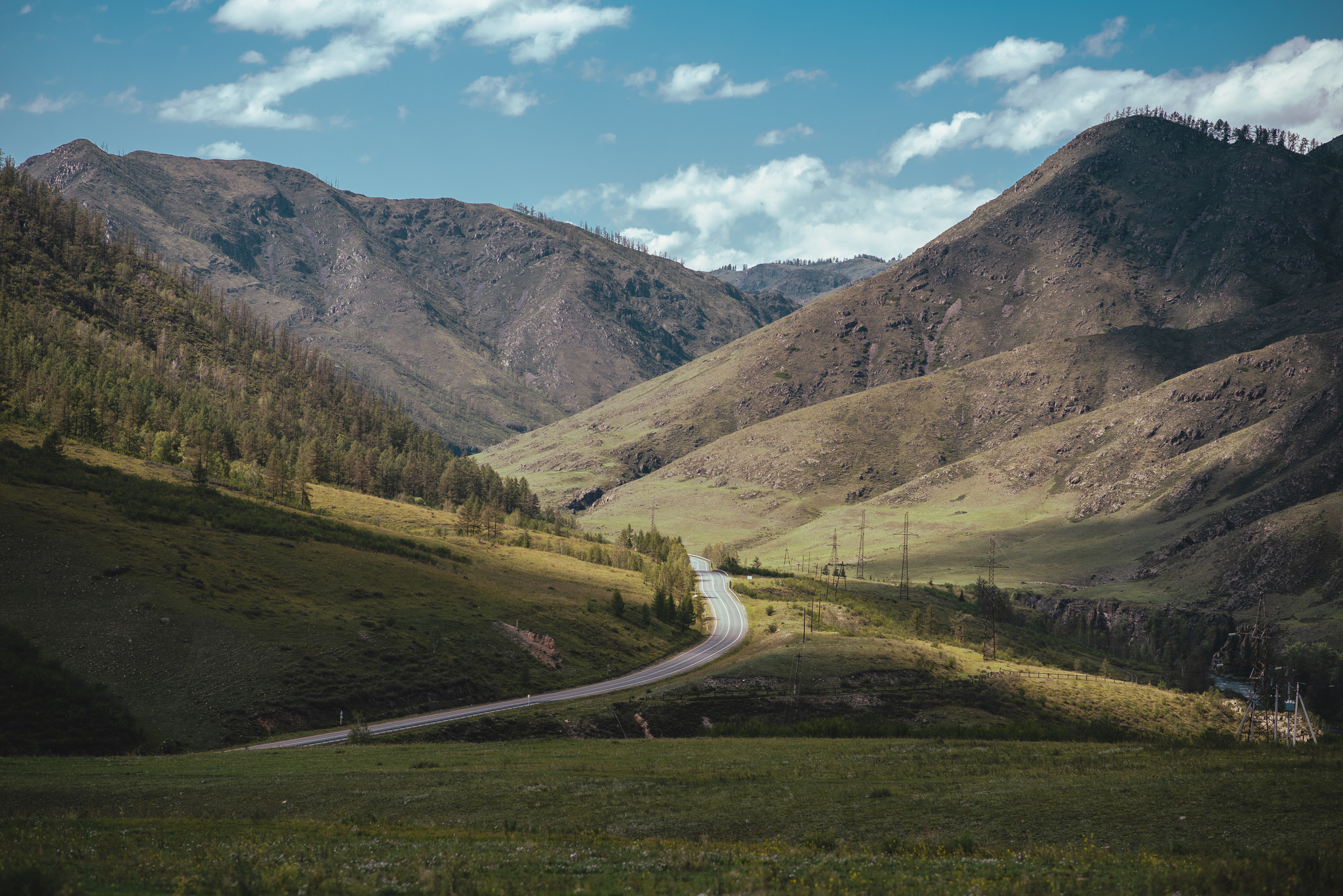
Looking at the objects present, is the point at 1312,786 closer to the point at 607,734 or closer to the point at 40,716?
the point at 607,734

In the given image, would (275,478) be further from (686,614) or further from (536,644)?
(536,644)

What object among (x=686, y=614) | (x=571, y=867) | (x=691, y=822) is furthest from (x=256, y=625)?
(x=686, y=614)

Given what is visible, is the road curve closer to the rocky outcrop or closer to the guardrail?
the rocky outcrop

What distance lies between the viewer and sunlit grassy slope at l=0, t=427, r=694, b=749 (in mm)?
59719

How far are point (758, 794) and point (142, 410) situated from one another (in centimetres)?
19084

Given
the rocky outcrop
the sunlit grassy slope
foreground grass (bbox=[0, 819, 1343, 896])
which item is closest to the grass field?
foreground grass (bbox=[0, 819, 1343, 896])

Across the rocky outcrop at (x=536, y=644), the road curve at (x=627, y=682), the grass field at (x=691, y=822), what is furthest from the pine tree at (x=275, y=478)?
the grass field at (x=691, y=822)

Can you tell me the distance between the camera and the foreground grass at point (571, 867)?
A: 15789 mm

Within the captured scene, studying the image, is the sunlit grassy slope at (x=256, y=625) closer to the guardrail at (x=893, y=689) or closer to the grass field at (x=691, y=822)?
the guardrail at (x=893, y=689)

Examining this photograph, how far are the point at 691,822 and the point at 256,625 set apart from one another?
60765 mm

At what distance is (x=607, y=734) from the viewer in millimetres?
64625

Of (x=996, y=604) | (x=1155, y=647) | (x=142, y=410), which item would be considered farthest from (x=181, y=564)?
(x=1155, y=647)

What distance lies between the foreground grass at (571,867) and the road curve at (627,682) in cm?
3530

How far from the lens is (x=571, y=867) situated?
724 inches
